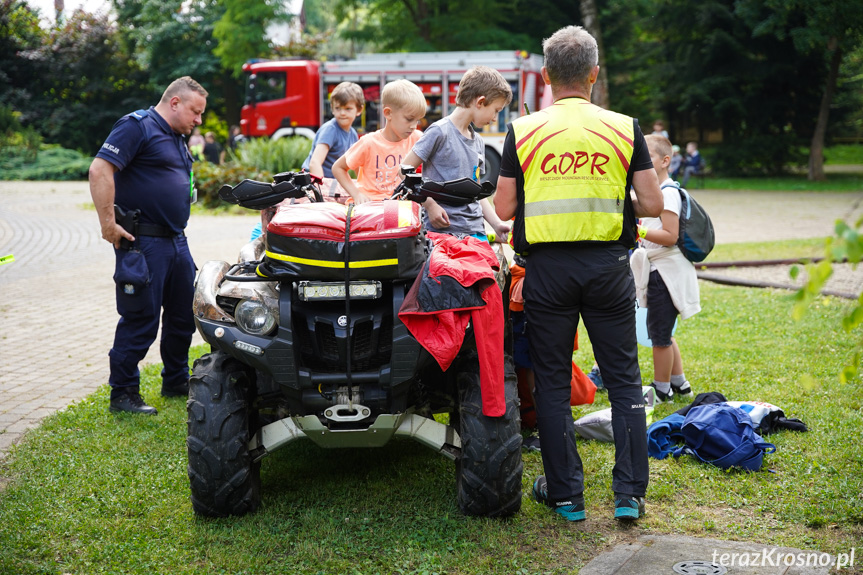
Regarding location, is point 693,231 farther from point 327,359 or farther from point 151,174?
point 151,174

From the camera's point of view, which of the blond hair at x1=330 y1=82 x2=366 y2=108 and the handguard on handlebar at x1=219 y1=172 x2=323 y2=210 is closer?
the handguard on handlebar at x1=219 y1=172 x2=323 y2=210

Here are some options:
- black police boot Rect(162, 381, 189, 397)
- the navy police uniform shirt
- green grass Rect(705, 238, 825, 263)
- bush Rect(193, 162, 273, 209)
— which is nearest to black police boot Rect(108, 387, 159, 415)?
black police boot Rect(162, 381, 189, 397)

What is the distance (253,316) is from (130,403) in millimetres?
2227

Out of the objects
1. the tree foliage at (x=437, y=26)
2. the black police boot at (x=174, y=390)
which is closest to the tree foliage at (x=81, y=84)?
the tree foliage at (x=437, y=26)

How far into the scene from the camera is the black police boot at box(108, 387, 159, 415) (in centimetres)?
519

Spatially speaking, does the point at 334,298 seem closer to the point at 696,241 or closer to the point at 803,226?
the point at 696,241

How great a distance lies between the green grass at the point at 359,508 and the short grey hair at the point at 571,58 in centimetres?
128

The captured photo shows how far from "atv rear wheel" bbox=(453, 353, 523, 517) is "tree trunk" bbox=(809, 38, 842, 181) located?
27549mm

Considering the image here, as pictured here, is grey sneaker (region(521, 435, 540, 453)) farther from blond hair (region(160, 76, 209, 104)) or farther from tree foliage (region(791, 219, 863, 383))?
tree foliage (region(791, 219, 863, 383))

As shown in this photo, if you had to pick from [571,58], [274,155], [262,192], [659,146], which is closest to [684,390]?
[659,146]

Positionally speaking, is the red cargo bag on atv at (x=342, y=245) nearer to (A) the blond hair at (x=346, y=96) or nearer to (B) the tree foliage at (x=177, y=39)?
(A) the blond hair at (x=346, y=96)

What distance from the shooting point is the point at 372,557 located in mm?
3334

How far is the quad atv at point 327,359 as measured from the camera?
3301 mm

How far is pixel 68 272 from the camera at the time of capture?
35.0 feet
